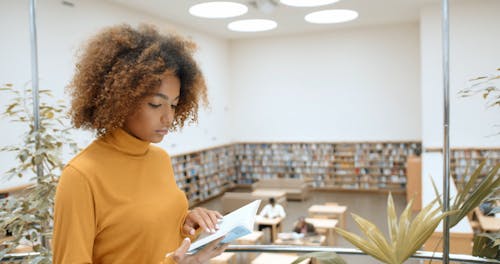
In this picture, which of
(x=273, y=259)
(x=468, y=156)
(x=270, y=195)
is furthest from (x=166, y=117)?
(x=468, y=156)

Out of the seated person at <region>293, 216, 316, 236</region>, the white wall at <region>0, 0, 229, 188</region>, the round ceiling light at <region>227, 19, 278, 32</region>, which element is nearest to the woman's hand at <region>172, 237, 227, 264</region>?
the white wall at <region>0, 0, 229, 188</region>

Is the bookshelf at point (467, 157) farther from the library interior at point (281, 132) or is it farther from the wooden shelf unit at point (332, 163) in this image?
the wooden shelf unit at point (332, 163)

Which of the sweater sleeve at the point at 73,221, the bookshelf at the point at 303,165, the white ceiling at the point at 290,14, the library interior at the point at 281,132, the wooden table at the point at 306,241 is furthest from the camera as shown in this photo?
the bookshelf at the point at 303,165

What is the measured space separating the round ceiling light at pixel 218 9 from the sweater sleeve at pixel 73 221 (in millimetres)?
6599

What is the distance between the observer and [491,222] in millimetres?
5688

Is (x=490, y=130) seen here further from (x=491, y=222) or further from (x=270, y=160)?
(x=270, y=160)

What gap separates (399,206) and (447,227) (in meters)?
7.58

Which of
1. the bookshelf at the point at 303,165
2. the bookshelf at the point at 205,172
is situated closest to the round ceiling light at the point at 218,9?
the bookshelf at the point at 205,172

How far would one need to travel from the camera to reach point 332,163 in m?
10.5

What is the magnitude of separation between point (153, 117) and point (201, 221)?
1.38 feet

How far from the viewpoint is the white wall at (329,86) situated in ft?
32.7

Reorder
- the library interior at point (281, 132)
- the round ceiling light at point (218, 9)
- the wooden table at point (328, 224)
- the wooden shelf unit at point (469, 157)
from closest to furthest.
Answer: the library interior at point (281, 132) → the wooden table at point (328, 224) → the round ceiling light at point (218, 9) → the wooden shelf unit at point (469, 157)

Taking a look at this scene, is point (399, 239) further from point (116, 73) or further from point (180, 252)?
point (116, 73)

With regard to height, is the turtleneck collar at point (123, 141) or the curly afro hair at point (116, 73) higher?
the curly afro hair at point (116, 73)
